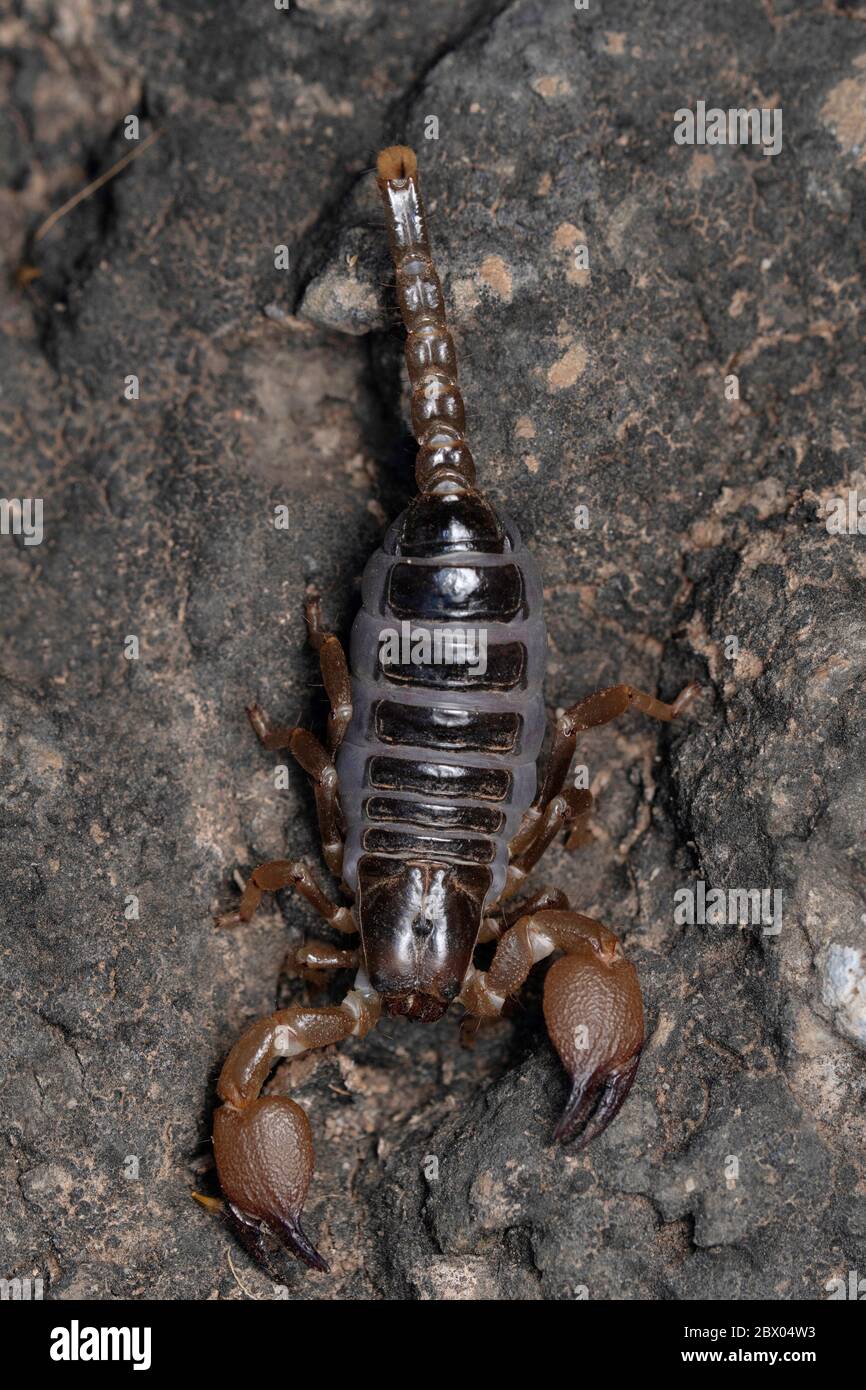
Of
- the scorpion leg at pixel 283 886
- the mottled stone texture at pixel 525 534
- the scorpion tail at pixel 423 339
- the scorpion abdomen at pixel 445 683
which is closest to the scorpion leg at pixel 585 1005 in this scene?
the mottled stone texture at pixel 525 534

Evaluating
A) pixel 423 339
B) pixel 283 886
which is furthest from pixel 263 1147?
pixel 423 339

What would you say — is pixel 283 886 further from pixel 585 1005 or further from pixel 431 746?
pixel 585 1005

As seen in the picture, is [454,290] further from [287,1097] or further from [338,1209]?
[338,1209]

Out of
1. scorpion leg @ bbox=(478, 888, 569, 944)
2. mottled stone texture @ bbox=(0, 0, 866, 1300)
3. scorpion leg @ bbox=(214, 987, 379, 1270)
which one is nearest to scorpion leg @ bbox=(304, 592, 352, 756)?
Result: mottled stone texture @ bbox=(0, 0, 866, 1300)

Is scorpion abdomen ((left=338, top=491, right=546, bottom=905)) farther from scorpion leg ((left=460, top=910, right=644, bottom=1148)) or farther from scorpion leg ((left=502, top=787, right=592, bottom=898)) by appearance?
scorpion leg ((left=460, top=910, right=644, bottom=1148))

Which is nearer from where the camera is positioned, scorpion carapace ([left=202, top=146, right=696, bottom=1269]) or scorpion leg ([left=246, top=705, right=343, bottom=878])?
scorpion carapace ([left=202, top=146, right=696, bottom=1269])

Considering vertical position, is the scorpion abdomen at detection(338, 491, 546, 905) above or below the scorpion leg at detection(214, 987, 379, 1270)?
above
